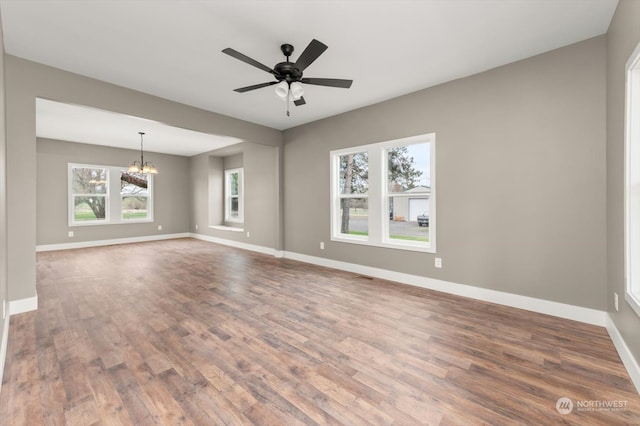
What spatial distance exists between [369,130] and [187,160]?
22.4ft

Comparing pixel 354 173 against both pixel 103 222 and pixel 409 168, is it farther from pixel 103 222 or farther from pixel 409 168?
pixel 103 222

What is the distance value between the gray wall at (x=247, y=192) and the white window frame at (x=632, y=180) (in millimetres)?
4975

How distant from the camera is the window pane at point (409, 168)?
389 cm

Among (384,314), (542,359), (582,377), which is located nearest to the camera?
(582,377)

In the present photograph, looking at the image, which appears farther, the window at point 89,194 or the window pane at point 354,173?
the window at point 89,194

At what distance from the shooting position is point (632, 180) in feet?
6.41

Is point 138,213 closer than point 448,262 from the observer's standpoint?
No

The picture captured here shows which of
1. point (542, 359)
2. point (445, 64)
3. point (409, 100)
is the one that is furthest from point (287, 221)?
point (542, 359)

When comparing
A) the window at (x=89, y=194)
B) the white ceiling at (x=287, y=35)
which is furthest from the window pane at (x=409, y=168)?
the window at (x=89, y=194)

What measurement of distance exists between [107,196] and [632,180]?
9.80m

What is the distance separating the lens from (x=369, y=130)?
4395mm

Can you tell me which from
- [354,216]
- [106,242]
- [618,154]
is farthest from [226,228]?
[618,154]

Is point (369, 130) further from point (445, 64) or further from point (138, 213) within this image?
point (138, 213)

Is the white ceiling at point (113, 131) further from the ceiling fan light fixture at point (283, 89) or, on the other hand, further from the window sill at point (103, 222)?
the ceiling fan light fixture at point (283, 89)
